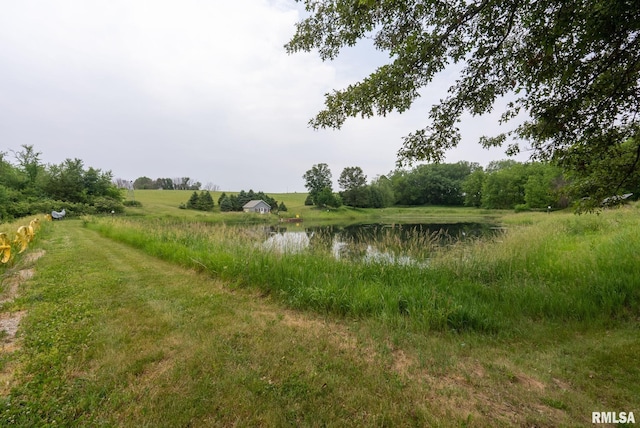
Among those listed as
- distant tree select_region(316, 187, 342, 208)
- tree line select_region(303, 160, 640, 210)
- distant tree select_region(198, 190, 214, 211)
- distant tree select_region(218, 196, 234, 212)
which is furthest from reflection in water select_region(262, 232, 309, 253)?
distant tree select_region(316, 187, 342, 208)

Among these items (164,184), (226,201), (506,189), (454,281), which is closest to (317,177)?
(226,201)

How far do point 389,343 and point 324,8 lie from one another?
4752 mm

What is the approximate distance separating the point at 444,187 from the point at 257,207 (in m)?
48.4

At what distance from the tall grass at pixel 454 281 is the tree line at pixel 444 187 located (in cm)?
4199

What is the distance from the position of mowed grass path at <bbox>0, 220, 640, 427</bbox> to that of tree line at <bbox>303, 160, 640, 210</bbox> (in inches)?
1821

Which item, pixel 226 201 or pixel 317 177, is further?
pixel 317 177

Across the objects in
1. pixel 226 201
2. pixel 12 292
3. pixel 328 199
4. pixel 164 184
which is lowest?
pixel 12 292

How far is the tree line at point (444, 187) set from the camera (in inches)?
1853

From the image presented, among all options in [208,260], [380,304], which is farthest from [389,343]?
[208,260]

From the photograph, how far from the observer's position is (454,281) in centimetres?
500

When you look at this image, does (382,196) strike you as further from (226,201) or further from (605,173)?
(605,173)

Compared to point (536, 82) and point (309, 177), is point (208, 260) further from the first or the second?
point (309, 177)

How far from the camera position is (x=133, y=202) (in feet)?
148

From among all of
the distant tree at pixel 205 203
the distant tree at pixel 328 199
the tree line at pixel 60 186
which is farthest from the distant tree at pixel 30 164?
the distant tree at pixel 328 199
